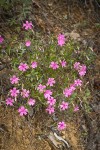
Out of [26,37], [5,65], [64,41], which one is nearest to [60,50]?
[64,41]

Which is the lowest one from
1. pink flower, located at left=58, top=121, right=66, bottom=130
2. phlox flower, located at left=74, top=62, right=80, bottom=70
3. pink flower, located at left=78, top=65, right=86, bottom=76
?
pink flower, located at left=58, top=121, right=66, bottom=130

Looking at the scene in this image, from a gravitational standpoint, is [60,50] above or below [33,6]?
below

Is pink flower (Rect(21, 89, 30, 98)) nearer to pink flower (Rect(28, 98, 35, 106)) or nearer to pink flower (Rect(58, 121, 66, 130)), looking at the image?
pink flower (Rect(28, 98, 35, 106))

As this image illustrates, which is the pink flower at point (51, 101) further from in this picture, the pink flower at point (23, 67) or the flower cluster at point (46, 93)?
the pink flower at point (23, 67)

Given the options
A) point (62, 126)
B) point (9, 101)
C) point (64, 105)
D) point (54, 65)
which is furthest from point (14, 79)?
point (62, 126)

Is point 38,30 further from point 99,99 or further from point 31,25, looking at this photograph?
point 99,99

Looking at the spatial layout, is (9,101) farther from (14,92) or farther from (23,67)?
(23,67)

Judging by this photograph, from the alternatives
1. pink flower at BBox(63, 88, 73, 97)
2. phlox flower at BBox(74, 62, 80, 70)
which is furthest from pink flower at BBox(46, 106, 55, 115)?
phlox flower at BBox(74, 62, 80, 70)

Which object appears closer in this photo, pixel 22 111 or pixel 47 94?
pixel 22 111

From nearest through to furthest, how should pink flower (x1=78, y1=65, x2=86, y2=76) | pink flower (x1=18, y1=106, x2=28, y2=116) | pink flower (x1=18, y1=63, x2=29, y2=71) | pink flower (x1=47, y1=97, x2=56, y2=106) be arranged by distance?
pink flower (x1=18, y1=106, x2=28, y2=116) → pink flower (x1=47, y1=97, x2=56, y2=106) → pink flower (x1=18, y1=63, x2=29, y2=71) → pink flower (x1=78, y1=65, x2=86, y2=76)
